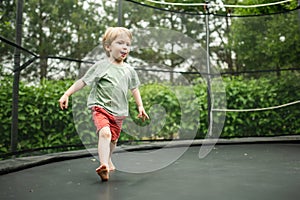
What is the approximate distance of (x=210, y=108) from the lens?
3355 mm

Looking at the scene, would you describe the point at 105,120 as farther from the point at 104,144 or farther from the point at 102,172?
the point at 102,172

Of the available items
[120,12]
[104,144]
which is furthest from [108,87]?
[120,12]

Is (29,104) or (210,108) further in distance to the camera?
(210,108)

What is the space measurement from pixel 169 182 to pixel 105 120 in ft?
1.43

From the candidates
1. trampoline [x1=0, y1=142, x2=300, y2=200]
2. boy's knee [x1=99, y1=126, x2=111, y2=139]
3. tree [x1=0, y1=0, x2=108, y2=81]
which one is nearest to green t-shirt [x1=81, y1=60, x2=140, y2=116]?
boy's knee [x1=99, y1=126, x2=111, y2=139]

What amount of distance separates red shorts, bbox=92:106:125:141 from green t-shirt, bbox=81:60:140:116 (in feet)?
0.07

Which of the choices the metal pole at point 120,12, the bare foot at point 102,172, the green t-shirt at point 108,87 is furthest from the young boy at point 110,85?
the metal pole at point 120,12

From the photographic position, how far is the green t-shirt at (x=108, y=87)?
1616mm

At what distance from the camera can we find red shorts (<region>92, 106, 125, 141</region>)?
153 cm

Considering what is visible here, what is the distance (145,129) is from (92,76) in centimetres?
148

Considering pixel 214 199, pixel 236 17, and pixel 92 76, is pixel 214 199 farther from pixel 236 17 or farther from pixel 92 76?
pixel 236 17

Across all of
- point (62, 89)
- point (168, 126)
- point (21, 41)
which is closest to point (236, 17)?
point (168, 126)

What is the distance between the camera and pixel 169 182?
1.34 metres

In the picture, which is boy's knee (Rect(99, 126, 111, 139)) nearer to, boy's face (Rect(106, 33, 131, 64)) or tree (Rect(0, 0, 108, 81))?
boy's face (Rect(106, 33, 131, 64))
